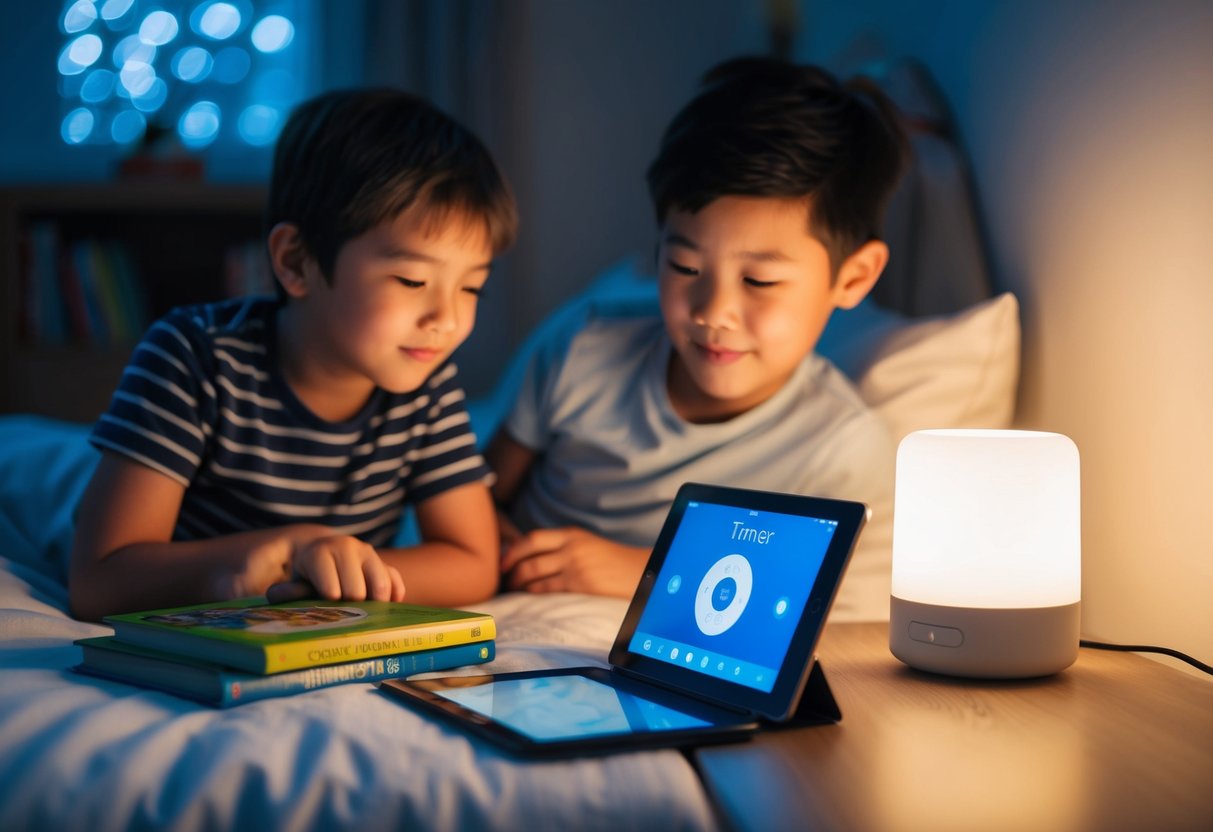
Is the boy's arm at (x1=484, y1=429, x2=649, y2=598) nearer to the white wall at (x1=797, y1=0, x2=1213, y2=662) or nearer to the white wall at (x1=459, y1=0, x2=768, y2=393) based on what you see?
the white wall at (x1=797, y1=0, x2=1213, y2=662)

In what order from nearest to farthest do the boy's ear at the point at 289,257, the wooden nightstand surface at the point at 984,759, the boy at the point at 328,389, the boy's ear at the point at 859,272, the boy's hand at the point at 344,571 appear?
the wooden nightstand surface at the point at 984,759 < the boy's hand at the point at 344,571 < the boy at the point at 328,389 < the boy's ear at the point at 289,257 < the boy's ear at the point at 859,272

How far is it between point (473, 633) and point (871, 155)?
83 cm

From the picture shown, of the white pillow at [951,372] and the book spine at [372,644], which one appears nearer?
the book spine at [372,644]

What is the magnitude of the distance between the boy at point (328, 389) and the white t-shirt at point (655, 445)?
0.15 m

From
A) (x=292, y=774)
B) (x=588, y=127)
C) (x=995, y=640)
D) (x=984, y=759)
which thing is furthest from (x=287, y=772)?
(x=588, y=127)

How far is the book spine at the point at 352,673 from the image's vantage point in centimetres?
77

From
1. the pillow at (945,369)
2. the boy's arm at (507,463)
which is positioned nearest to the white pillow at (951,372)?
the pillow at (945,369)

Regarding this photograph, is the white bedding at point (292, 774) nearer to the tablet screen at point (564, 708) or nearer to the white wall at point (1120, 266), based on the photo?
the tablet screen at point (564, 708)

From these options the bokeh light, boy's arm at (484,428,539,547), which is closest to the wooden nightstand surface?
boy's arm at (484,428,539,547)

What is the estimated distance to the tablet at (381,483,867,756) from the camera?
0.72 metres

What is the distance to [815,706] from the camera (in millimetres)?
781

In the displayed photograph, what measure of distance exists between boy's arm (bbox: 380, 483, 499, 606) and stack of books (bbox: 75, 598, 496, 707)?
1.01 ft

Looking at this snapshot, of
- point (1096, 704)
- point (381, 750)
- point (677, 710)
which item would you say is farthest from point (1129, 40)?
point (381, 750)

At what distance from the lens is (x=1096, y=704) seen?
2.70 ft
